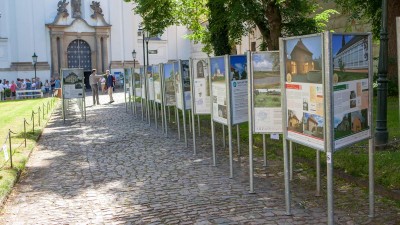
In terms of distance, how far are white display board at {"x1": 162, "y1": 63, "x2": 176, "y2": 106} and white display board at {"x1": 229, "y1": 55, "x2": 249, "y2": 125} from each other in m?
5.17

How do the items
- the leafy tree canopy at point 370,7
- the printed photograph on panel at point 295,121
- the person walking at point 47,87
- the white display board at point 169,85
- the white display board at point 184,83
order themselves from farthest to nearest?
the person walking at point 47,87 → the leafy tree canopy at point 370,7 → the white display board at point 169,85 → the white display board at point 184,83 → the printed photograph on panel at point 295,121

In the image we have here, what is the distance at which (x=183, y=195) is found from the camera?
A: 7598 mm

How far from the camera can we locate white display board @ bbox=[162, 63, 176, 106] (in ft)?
45.5

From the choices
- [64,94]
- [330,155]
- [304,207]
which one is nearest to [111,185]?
[304,207]

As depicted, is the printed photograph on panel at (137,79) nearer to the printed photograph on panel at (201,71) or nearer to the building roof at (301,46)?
the printed photograph on panel at (201,71)

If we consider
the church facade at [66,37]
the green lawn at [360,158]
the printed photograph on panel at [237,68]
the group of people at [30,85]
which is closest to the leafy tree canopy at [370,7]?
the green lawn at [360,158]

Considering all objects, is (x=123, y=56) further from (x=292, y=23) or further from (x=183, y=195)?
(x=183, y=195)

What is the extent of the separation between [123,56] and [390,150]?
148 ft

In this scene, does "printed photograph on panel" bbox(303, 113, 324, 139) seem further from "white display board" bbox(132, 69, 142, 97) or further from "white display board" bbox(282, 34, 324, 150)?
"white display board" bbox(132, 69, 142, 97)

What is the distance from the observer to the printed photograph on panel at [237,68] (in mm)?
8602

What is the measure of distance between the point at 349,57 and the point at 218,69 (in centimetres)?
370

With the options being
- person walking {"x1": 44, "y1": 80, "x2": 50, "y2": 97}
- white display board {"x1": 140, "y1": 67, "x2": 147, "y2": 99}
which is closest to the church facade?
person walking {"x1": 44, "y1": 80, "x2": 50, "y2": 97}

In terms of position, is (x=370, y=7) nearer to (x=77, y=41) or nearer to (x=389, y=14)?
(x=389, y=14)

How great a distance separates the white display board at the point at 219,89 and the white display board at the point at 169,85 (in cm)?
437
